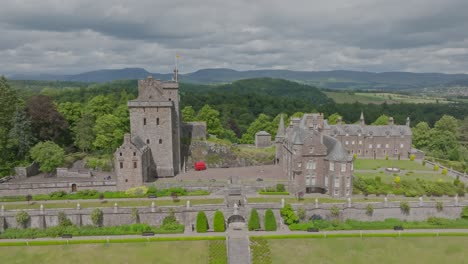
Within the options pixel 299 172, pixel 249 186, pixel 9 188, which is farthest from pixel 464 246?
pixel 9 188

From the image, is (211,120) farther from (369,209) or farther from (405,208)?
(405,208)

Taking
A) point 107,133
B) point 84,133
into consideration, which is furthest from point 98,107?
point 107,133

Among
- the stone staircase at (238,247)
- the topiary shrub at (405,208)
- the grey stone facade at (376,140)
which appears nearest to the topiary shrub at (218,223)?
the stone staircase at (238,247)

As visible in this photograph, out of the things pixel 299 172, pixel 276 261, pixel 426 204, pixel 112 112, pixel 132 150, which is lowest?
pixel 276 261

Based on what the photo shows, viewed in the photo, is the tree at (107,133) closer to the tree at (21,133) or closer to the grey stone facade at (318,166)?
the tree at (21,133)

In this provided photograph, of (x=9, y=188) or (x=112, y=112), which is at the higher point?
(x=112, y=112)

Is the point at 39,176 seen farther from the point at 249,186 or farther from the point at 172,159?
the point at 249,186

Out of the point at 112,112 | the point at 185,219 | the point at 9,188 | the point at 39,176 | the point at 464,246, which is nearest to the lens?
the point at 464,246
